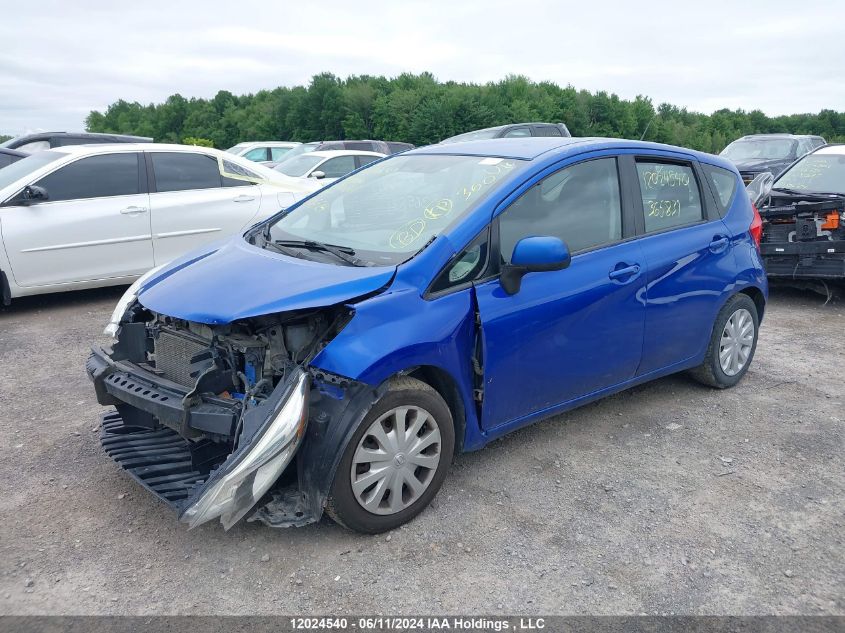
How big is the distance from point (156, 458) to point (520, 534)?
1.71 m

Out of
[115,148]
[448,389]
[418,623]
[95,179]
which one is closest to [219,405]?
[448,389]

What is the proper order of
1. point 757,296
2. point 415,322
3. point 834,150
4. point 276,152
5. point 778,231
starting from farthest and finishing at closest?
point 276,152, point 834,150, point 778,231, point 757,296, point 415,322

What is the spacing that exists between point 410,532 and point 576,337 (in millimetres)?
1319

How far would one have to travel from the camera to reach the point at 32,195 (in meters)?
6.72

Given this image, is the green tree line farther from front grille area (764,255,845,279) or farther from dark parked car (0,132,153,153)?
front grille area (764,255,845,279)

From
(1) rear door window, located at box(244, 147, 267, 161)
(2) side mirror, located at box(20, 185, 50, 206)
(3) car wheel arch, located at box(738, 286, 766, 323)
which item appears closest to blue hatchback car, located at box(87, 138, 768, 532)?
(3) car wheel arch, located at box(738, 286, 766, 323)

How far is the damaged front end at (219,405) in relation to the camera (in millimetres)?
2824

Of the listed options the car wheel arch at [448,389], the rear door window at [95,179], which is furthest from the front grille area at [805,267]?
the rear door window at [95,179]

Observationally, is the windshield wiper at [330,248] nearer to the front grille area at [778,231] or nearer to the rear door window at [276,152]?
the front grille area at [778,231]

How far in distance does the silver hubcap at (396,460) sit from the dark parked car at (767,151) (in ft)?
44.6

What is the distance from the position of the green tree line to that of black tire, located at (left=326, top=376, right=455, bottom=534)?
121 ft

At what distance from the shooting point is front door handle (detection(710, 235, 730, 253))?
457cm

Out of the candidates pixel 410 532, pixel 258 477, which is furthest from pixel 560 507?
pixel 258 477

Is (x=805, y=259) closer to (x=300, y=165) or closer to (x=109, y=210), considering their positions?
(x=109, y=210)
